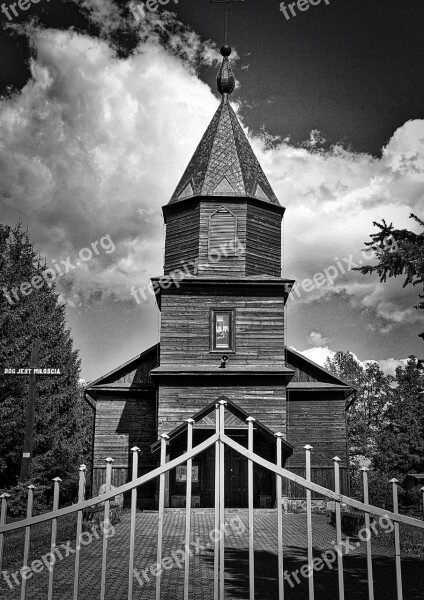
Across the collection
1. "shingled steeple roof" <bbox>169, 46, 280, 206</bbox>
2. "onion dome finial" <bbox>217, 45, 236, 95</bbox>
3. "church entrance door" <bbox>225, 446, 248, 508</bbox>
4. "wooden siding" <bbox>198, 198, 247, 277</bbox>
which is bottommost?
"church entrance door" <bbox>225, 446, 248, 508</bbox>

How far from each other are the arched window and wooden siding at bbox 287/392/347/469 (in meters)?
7.38

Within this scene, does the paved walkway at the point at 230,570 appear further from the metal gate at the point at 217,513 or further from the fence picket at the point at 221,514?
the fence picket at the point at 221,514

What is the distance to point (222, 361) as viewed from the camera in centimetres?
2317

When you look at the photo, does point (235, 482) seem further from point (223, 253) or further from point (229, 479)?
point (223, 253)

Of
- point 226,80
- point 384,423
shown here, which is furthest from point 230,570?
point 384,423

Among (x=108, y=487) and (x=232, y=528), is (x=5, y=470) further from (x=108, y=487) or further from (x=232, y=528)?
(x=108, y=487)

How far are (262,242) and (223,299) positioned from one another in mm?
3166

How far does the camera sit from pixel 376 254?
27.4 feet

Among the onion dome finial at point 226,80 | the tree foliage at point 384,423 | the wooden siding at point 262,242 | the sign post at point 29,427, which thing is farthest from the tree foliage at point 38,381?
the tree foliage at point 384,423

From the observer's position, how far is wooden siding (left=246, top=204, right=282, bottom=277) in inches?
973

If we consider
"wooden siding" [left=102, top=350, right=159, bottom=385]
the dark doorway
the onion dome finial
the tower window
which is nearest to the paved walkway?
the dark doorway

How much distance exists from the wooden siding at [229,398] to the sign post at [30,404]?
5184 millimetres

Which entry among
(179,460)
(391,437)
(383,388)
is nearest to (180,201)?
(179,460)

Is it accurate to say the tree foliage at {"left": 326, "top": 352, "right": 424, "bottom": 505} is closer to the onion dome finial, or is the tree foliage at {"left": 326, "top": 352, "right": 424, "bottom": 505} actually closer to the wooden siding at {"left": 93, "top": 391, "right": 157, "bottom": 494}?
the wooden siding at {"left": 93, "top": 391, "right": 157, "bottom": 494}
